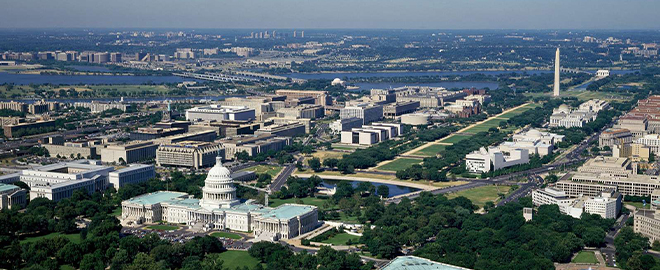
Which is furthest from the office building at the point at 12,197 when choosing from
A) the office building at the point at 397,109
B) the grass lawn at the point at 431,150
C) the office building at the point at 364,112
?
the office building at the point at 397,109

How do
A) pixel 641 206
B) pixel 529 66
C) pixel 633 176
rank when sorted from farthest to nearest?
pixel 529 66
pixel 633 176
pixel 641 206

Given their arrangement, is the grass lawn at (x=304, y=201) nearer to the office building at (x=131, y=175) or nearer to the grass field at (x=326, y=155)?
the office building at (x=131, y=175)

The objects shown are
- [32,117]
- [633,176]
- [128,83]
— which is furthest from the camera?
[128,83]

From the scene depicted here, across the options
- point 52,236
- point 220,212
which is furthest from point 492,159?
point 52,236

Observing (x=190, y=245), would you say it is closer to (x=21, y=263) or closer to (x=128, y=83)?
(x=21, y=263)

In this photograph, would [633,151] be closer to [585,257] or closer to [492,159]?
[492,159]

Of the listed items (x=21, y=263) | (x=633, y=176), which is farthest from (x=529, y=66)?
(x=21, y=263)

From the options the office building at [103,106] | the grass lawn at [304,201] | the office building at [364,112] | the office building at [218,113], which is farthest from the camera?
the office building at [103,106]
